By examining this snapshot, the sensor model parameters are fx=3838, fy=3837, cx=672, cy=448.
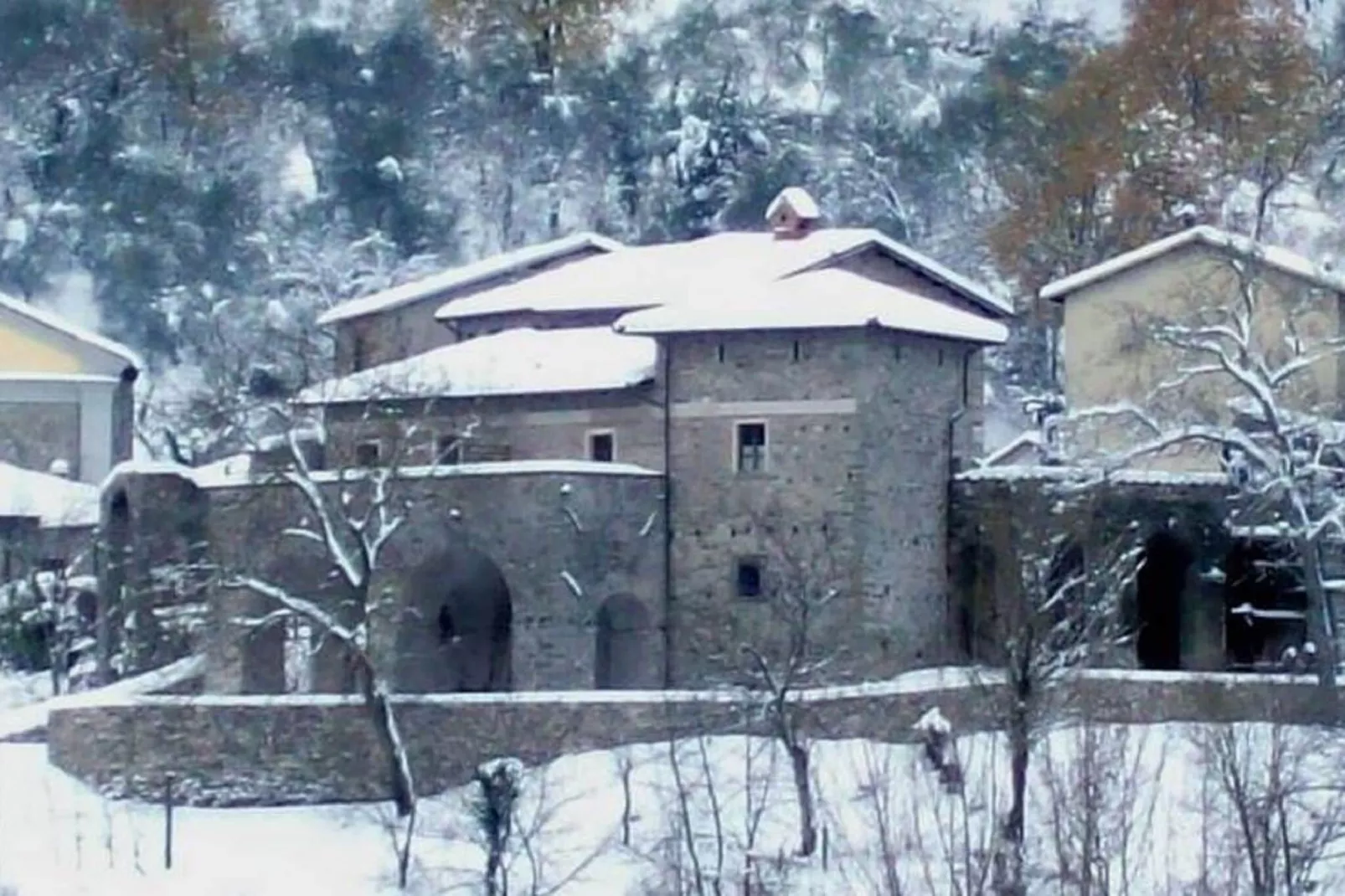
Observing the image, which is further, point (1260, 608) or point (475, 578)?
point (475, 578)

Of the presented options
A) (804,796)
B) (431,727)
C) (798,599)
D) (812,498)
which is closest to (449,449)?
(812,498)

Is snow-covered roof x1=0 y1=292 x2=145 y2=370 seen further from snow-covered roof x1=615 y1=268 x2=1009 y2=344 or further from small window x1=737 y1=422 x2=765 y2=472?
small window x1=737 y1=422 x2=765 y2=472

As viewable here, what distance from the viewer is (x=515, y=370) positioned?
45.8 m

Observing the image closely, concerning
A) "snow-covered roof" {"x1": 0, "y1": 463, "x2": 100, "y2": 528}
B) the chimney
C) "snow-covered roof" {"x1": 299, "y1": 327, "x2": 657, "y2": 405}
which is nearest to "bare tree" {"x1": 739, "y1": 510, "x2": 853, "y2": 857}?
"snow-covered roof" {"x1": 299, "y1": 327, "x2": 657, "y2": 405}

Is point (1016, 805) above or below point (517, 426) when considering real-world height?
below

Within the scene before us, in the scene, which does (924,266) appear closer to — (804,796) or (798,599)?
(798,599)

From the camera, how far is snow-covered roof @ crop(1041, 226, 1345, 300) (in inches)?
1890

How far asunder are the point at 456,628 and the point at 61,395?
13984 mm

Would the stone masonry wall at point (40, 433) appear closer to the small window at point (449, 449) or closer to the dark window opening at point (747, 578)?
the small window at point (449, 449)

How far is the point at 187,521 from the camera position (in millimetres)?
45344

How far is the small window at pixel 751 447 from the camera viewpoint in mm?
43500

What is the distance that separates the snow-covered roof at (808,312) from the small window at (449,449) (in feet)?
7.65

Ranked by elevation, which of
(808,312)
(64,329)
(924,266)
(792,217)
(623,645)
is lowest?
(623,645)

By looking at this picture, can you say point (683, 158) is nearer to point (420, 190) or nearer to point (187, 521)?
point (420, 190)
